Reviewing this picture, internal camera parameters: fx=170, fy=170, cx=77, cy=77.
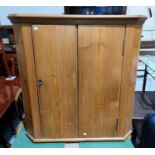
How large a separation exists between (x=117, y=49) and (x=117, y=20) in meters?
0.29

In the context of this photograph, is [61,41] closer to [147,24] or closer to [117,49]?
Result: [117,49]

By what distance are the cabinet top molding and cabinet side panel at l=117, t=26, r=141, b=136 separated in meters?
0.10

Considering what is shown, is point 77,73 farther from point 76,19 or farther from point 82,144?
point 82,144

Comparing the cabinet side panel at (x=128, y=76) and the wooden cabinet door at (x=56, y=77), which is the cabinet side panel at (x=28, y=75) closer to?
the wooden cabinet door at (x=56, y=77)

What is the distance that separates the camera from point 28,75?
1.81 m

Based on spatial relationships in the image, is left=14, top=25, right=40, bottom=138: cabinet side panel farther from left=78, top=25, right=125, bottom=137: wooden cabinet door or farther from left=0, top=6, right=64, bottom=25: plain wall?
left=0, top=6, right=64, bottom=25: plain wall

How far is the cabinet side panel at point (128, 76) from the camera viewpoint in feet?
5.56

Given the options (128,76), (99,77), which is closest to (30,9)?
(99,77)

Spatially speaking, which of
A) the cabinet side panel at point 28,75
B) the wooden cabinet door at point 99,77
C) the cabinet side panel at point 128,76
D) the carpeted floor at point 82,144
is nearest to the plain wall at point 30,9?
the cabinet side panel at point 28,75

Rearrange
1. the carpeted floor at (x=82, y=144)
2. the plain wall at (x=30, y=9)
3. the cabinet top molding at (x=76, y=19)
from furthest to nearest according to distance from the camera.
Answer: the plain wall at (x=30, y=9) → the carpeted floor at (x=82, y=144) → the cabinet top molding at (x=76, y=19)

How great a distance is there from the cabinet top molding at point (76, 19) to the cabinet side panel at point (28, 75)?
0.28 ft

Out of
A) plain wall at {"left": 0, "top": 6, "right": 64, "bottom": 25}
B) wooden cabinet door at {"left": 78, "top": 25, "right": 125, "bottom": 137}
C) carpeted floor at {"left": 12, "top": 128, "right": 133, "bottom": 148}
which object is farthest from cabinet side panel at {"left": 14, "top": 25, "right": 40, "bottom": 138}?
plain wall at {"left": 0, "top": 6, "right": 64, "bottom": 25}

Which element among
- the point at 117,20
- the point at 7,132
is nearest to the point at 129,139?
the point at 117,20

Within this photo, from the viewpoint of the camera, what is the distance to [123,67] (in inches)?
70.9
